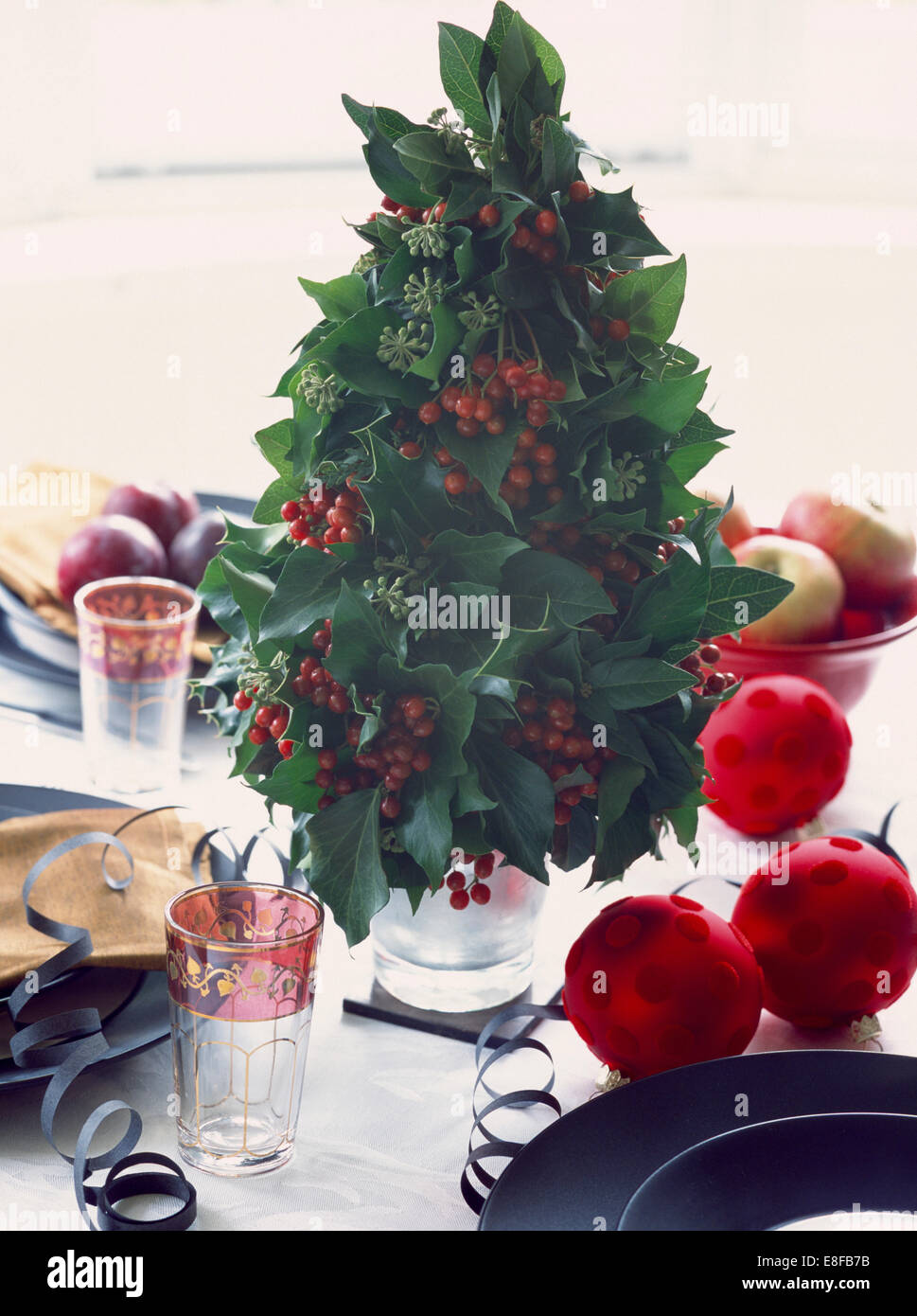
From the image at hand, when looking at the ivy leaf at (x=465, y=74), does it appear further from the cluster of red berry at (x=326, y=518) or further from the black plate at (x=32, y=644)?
the black plate at (x=32, y=644)

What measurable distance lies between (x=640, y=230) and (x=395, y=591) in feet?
0.56

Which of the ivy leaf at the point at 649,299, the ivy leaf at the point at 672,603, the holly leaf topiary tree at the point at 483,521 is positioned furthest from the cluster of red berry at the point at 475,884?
the ivy leaf at the point at 649,299

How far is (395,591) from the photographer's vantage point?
1.63 feet

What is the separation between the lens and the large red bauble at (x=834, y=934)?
56cm

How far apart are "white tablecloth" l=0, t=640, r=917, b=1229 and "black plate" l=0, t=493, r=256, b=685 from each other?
0.32 metres

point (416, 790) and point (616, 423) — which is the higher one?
point (616, 423)

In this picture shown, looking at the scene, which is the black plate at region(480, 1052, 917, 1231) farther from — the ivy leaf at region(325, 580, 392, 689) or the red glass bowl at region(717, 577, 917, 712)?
the red glass bowl at region(717, 577, 917, 712)

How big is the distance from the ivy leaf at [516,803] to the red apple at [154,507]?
1.78 feet

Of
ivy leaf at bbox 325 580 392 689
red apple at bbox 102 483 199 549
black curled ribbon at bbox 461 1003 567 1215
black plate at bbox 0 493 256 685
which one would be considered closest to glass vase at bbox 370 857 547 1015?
black curled ribbon at bbox 461 1003 567 1215

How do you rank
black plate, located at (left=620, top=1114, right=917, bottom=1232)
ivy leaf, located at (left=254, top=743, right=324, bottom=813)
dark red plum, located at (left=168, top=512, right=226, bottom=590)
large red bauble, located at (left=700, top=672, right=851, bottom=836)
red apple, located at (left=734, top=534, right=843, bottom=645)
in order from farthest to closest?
1. dark red plum, located at (left=168, top=512, right=226, bottom=590)
2. red apple, located at (left=734, top=534, right=843, bottom=645)
3. large red bauble, located at (left=700, top=672, right=851, bottom=836)
4. ivy leaf, located at (left=254, top=743, right=324, bottom=813)
5. black plate, located at (left=620, top=1114, right=917, bottom=1232)

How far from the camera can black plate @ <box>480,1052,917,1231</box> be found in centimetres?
44
